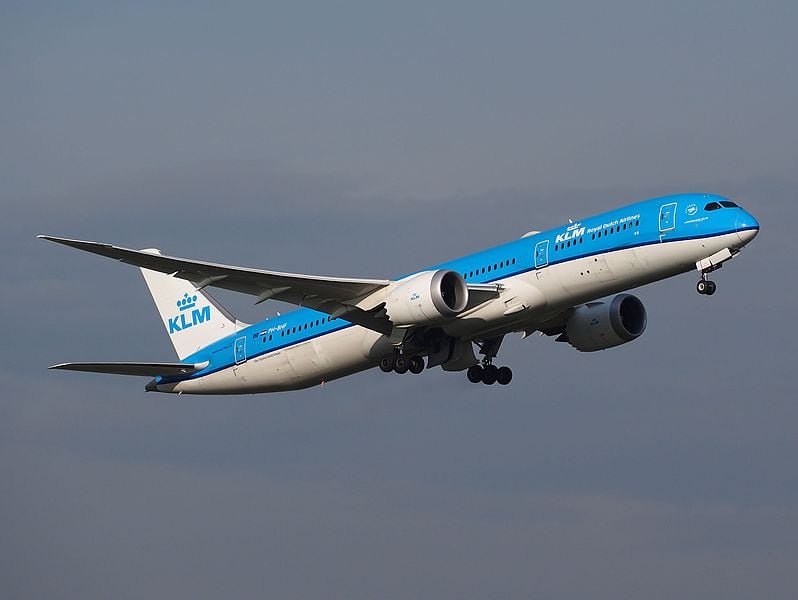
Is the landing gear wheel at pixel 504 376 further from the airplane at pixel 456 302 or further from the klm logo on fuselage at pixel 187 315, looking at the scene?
the klm logo on fuselage at pixel 187 315

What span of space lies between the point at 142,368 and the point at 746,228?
76.8 ft

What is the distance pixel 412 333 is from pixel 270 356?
21.2ft

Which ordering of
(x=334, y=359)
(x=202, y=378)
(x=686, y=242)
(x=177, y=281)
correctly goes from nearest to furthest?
1. (x=686, y=242)
2. (x=334, y=359)
3. (x=202, y=378)
4. (x=177, y=281)

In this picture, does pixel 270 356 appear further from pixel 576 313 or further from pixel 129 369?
pixel 576 313

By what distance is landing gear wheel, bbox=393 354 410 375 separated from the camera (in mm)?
51625

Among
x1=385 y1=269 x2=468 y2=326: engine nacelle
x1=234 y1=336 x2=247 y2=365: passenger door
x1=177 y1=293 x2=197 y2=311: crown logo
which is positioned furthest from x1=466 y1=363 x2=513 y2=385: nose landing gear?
x1=177 y1=293 x2=197 y2=311: crown logo

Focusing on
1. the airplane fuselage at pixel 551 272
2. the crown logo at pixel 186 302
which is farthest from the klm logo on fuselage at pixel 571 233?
the crown logo at pixel 186 302

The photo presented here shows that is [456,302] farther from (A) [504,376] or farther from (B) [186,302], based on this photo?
(B) [186,302]

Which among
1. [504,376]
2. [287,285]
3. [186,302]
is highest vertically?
[186,302]

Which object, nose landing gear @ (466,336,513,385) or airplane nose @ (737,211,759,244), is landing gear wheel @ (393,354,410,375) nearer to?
nose landing gear @ (466,336,513,385)

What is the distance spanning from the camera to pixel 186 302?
6300cm

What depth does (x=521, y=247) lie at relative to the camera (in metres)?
49.3

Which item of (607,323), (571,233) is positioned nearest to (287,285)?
(571,233)

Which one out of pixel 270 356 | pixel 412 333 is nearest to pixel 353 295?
pixel 412 333
